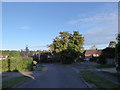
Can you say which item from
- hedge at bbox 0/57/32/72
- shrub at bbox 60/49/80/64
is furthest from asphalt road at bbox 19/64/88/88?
shrub at bbox 60/49/80/64

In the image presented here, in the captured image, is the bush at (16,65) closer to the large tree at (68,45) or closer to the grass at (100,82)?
the grass at (100,82)

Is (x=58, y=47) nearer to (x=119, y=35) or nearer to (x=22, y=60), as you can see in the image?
(x=22, y=60)

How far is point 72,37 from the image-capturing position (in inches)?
2542

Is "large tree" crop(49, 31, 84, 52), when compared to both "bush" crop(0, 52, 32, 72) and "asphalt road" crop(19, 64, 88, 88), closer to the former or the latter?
"bush" crop(0, 52, 32, 72)

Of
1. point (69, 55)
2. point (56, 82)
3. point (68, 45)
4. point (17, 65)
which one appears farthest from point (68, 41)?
point (56, 82)

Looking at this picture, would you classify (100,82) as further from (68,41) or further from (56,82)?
(68,41)

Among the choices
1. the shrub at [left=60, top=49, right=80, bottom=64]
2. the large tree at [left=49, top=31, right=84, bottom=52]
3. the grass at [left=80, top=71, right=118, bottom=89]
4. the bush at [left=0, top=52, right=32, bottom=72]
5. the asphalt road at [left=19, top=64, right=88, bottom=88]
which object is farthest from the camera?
the large tree at [left=49, top=31, right=84, bottom=52]

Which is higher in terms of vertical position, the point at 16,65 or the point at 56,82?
the point at 16,65

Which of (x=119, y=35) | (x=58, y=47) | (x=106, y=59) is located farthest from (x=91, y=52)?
(x=119, y=35)

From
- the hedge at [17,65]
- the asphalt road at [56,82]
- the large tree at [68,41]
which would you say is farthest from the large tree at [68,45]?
the asphalt road at [56,82]

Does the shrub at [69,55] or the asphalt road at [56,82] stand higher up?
the shrub at [69,55]

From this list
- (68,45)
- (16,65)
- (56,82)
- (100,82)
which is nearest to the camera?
(100,82)

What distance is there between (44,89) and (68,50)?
1825 inches

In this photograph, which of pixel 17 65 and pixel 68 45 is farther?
pixel 68 45
